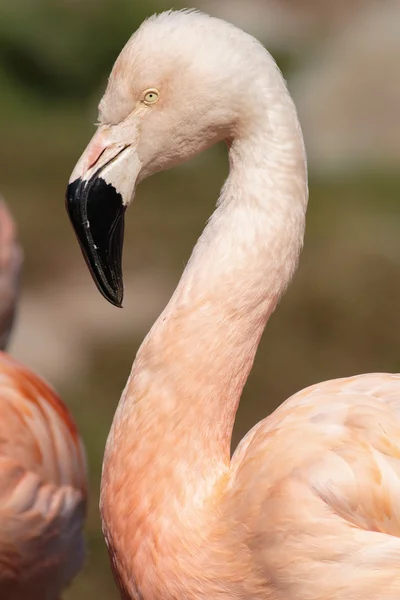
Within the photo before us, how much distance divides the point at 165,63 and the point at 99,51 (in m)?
7.54

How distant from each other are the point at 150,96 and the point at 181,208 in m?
5.32

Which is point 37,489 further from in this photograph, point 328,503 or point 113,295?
point 328,503

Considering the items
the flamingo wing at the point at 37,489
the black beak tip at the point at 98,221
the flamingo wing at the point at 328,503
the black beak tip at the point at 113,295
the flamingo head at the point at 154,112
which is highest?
the flamingo head at the point at 154,112

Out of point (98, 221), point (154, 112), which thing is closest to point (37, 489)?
point (98, 221)

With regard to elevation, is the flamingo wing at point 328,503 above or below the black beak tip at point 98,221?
below

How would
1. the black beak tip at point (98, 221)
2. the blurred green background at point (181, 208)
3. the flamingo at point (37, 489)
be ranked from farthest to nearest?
the blurred green background at point (181, 208), the flamingo at point (37, 489), the black beak tip at point (98, 221)

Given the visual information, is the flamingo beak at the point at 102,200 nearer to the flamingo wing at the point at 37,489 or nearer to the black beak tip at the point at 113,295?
the black beak tip at the point at 113,295

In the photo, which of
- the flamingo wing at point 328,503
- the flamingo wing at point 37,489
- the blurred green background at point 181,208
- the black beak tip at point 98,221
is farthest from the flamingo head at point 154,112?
the blurred green background at point 181,208

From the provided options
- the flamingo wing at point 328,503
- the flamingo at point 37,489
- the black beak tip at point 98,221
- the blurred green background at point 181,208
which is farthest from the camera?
the blurred green background at point 181,208

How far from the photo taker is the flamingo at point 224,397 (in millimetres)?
2055

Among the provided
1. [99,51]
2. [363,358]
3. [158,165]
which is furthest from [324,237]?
[158,165]

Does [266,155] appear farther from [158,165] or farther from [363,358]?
[363,358]

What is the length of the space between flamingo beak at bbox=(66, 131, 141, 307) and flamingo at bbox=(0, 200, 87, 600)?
838 millimetres

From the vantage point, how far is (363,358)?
5477 millimetres
